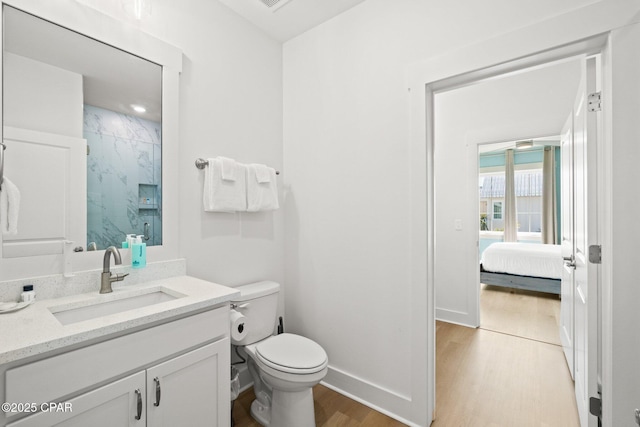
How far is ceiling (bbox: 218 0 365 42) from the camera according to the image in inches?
75.4

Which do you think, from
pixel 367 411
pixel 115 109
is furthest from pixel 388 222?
pixel 115 109

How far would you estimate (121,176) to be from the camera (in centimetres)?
152

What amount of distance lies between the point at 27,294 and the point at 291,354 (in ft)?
4.02

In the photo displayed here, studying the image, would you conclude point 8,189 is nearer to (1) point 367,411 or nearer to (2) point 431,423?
(1) point 367,411

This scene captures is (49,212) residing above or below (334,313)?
above

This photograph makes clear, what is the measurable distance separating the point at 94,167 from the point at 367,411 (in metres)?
2.07

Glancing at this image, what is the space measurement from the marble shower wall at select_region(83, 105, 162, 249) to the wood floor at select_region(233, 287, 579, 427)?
1300 millimetres

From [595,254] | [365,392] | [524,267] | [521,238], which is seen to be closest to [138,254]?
[365,392]

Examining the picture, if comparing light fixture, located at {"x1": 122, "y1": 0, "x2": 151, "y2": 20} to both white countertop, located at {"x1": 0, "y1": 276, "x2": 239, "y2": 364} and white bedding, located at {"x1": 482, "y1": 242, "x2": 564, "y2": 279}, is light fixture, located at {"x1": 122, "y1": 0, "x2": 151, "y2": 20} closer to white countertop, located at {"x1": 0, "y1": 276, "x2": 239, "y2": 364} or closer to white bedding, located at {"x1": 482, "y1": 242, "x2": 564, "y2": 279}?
white countertop, located at {"x1": 0, "y1": 276, "x2": 239, "y2": 364}

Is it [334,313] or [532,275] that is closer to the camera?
[334,313]

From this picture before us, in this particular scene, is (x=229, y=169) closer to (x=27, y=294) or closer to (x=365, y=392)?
(x=27, y=294)

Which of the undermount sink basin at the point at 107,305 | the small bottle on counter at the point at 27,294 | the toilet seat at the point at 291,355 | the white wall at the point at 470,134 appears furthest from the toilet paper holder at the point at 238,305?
the white wall at the point at 470,134

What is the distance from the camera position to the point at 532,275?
13.8 feet

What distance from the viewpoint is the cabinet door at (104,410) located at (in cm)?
89
